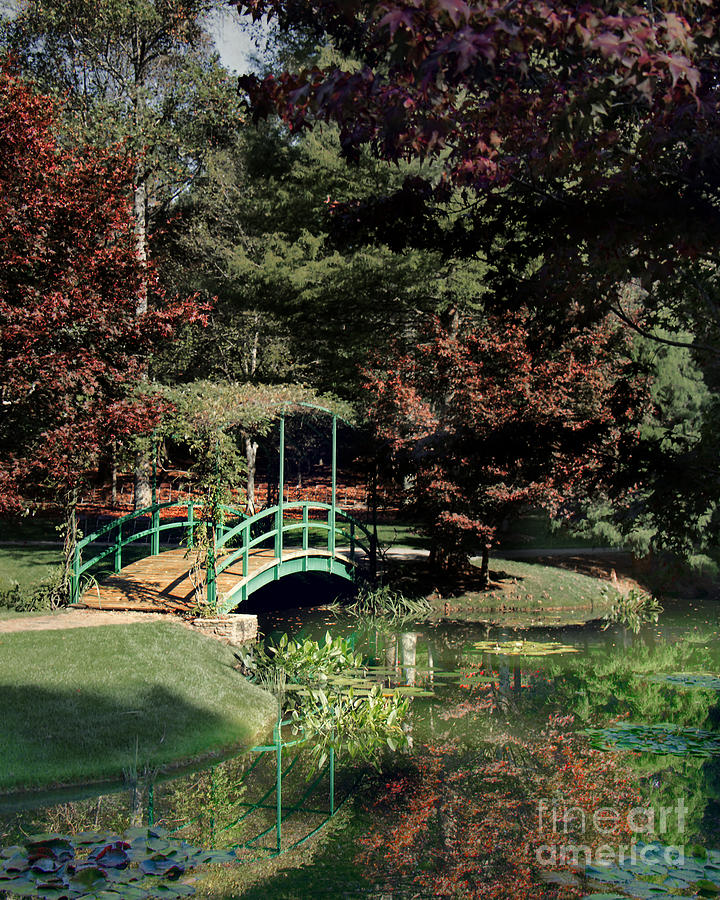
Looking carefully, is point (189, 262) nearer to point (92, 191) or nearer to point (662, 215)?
point (92, 191)

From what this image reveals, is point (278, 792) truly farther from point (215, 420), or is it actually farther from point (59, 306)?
point (215, 420)

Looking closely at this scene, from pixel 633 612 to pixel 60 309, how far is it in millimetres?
11799

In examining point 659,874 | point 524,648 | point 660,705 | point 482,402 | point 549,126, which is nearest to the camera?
point 659,874

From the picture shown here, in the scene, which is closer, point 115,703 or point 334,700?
point 115,703

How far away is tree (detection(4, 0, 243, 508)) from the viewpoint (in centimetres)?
2031

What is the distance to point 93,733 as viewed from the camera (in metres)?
8.55

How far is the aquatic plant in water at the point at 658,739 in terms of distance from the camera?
8.38 metres

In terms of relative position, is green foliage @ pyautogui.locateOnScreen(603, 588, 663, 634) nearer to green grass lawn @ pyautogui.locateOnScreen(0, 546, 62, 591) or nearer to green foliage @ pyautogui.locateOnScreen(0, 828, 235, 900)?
green grass lawn @ pyautogui.locateOnScreen(0, 546, 62, 591)

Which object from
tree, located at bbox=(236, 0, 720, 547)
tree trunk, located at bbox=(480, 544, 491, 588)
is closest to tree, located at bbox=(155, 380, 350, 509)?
tree trunk, located at bbox=(480, 544, 491, 588)

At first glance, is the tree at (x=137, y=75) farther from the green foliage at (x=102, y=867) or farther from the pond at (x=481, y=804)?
the green foliage at (x=102, y=867)

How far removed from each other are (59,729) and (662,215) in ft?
22.1

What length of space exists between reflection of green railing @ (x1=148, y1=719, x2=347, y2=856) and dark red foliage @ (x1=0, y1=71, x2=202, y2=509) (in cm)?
543

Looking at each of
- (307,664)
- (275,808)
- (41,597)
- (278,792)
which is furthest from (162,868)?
(41,597)

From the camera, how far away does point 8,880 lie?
4.85 m
